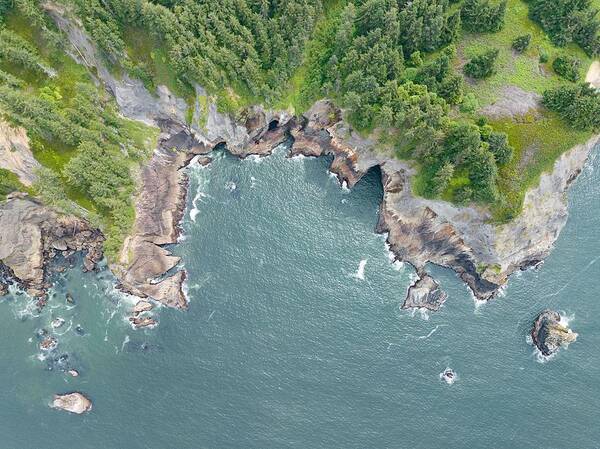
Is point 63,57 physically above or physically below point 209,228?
above

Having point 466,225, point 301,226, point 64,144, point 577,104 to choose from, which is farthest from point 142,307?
point 577,104

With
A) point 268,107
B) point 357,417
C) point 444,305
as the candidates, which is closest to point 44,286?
point 268,107

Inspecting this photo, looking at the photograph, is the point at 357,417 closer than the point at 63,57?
Yes

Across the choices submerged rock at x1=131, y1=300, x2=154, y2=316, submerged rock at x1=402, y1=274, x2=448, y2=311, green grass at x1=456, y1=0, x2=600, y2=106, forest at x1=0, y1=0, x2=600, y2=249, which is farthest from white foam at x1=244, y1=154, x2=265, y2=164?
green grass at x1=456, y1=0, x2=600, y2=106

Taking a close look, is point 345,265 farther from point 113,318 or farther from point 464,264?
point 113,318

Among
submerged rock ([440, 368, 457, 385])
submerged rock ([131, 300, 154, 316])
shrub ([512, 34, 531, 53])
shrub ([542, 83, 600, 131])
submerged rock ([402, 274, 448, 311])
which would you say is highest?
shrub ([512, 34, 531, 53])

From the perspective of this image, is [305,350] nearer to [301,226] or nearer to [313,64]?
[301,226]

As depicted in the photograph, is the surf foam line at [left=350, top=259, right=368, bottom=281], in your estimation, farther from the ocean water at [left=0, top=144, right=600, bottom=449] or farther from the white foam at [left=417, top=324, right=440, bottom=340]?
the white foam at [left=417, top=324, right=440, bottom=340]

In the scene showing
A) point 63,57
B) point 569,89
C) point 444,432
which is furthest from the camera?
point 63,57
